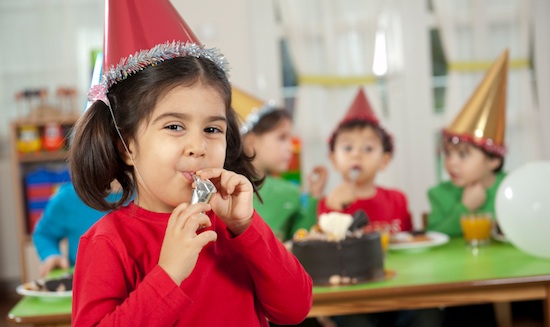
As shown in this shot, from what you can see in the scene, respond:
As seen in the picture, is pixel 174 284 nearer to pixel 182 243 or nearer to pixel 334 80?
pixel 182 243

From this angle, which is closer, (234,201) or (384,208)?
(234,201)

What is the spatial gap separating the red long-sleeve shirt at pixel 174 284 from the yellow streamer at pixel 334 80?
3546 mm

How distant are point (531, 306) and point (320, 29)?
2.71 meters

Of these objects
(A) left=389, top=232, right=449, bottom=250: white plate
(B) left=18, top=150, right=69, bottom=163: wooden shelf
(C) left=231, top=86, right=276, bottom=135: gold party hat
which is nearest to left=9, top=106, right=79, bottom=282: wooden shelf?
(B) left=18, top=150, right=69, bottom=163: wooden shelf

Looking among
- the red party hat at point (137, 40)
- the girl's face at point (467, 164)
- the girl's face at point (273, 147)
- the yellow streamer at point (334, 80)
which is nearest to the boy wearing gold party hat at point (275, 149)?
the girl's face at point (273, 147)

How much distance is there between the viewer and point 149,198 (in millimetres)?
1223

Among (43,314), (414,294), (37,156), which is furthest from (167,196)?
(37,156)

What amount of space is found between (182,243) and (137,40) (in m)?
0.34

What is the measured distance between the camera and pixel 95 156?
4.01ft

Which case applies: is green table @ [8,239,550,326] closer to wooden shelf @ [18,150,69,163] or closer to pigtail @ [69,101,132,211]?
pigtail @ [69,101,132,211]

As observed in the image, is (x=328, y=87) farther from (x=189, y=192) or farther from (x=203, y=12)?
(x=189, y=192)

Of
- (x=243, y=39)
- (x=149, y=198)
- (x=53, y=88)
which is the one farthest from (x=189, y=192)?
(x=53, y=88)

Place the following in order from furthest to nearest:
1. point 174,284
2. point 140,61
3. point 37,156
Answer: point 37,156 < point 140,61 < point 174,284

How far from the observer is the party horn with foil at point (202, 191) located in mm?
1112
